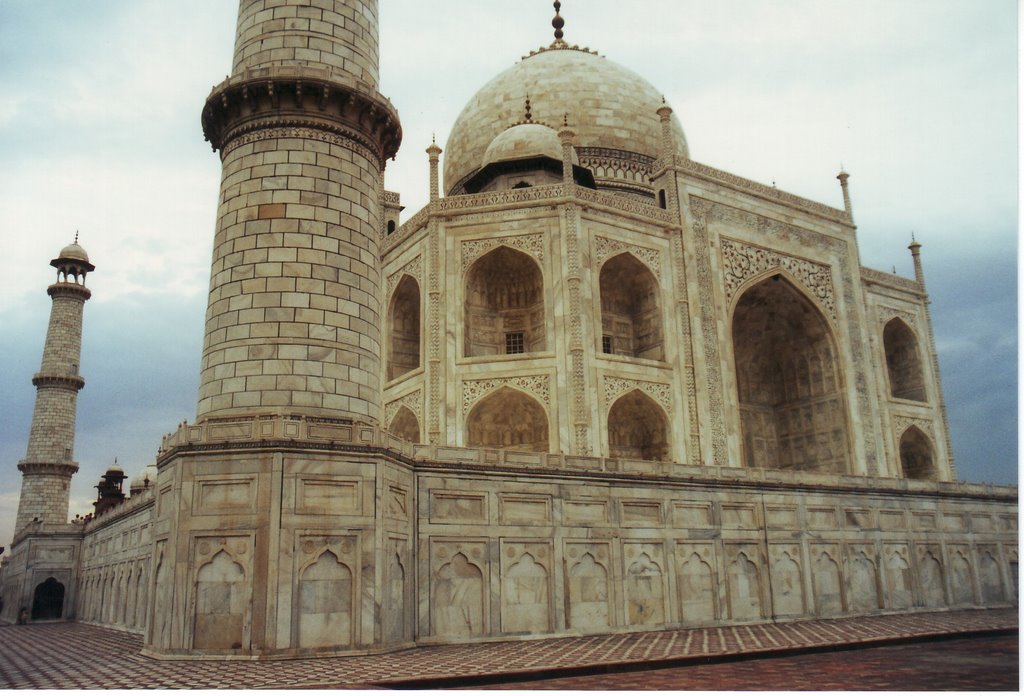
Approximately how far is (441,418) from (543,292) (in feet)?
12.2

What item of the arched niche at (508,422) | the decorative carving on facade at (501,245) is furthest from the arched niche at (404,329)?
the arched niche at (508,422)

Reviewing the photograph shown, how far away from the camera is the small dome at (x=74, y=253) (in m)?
26.3

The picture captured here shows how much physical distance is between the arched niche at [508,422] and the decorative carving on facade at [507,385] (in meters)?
0.11

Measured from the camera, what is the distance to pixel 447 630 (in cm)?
925

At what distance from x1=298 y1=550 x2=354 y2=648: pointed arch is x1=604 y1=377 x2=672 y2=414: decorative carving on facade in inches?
422

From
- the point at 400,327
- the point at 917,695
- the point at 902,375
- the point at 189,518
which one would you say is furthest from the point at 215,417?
the point at 902,375

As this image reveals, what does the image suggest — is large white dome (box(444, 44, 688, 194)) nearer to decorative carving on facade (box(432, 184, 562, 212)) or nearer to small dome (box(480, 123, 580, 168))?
small dome (box(480, 123, 580, 168))


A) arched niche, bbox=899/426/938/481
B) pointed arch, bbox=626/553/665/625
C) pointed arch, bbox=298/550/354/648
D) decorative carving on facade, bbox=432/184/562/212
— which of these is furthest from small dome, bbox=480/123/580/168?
pointed arch, bbox=298/550/354/648

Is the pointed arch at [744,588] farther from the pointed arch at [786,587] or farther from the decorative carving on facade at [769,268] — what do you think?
Result: the decorative carving on facade at [769,268]

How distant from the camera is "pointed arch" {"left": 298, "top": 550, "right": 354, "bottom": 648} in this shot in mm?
7594

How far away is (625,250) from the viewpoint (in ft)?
64.2

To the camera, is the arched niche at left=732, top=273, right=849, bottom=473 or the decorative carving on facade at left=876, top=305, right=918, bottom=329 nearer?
the arched niche at left=732, top=273, right=849, bottom=473

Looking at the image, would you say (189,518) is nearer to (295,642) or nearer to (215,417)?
(215,417)

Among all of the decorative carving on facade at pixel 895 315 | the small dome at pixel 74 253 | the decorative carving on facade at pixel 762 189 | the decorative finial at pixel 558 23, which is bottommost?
the decorative carving on facade at pixel 895 315
